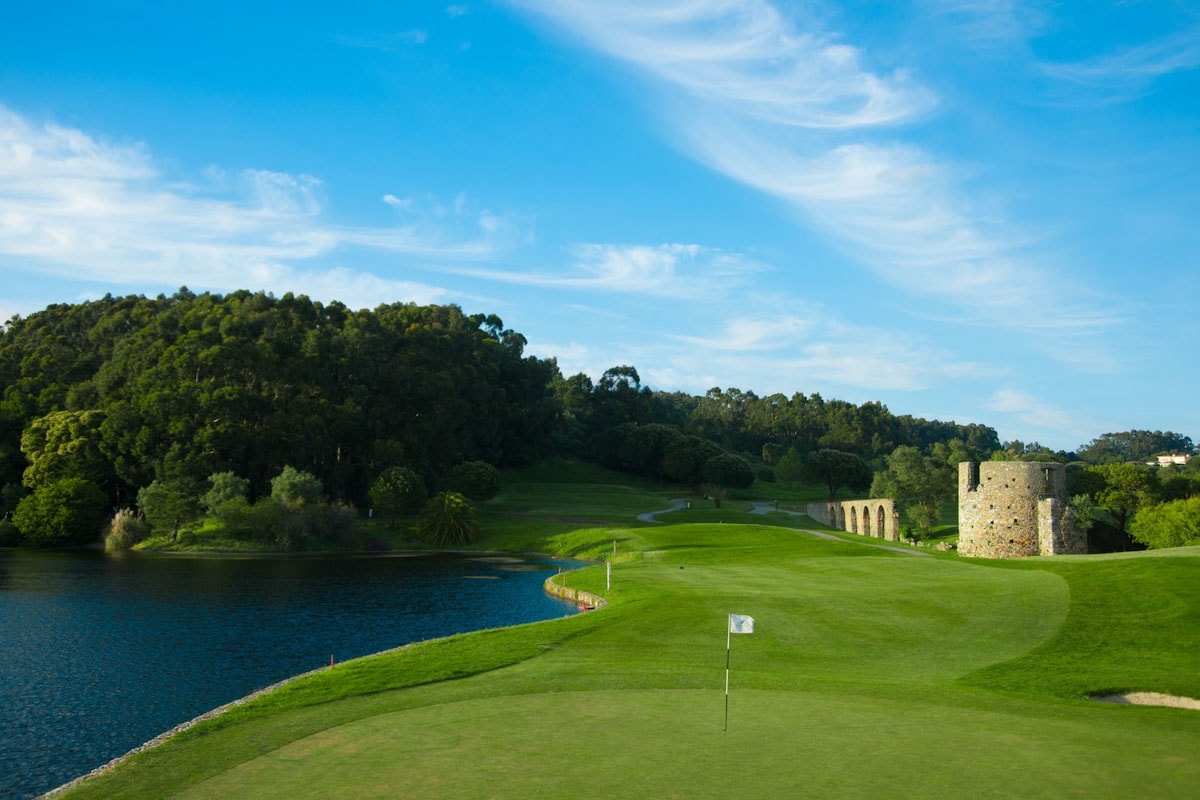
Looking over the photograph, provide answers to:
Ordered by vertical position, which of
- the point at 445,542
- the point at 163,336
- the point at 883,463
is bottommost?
the point at 445,542

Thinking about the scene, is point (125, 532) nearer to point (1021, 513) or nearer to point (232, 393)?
point (232, 393)

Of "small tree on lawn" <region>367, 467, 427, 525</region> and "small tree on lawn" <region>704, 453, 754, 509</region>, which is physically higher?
"small tree on lawn" <region>704, 453, 754, 509</region>

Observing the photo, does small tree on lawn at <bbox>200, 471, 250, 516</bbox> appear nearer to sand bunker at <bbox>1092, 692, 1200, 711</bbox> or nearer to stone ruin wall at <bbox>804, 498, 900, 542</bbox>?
stone ruin wall at <bbox>804, 498, 900, 542</bbox>

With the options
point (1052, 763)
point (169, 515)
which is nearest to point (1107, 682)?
point (1052, 763)

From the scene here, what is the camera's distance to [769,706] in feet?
48.4

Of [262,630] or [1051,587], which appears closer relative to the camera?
[1051,587]

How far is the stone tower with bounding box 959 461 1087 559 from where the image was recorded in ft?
142

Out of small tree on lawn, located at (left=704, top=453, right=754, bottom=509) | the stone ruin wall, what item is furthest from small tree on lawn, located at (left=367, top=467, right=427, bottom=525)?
small tree on lawn, located at (left=704, top=453, right=754, bottom=509)

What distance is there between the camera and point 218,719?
1512cm

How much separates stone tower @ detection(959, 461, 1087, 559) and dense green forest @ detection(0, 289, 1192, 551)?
4578 cm

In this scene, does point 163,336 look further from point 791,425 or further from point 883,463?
point 791,425

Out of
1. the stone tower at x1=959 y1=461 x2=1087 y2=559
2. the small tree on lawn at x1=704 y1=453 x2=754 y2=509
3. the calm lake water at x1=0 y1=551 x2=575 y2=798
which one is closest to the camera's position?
the calm lake water at x1=0 y1=551 x2=575 y2=798

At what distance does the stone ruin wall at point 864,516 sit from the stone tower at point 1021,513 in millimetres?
23285

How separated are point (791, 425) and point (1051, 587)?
465 feet
